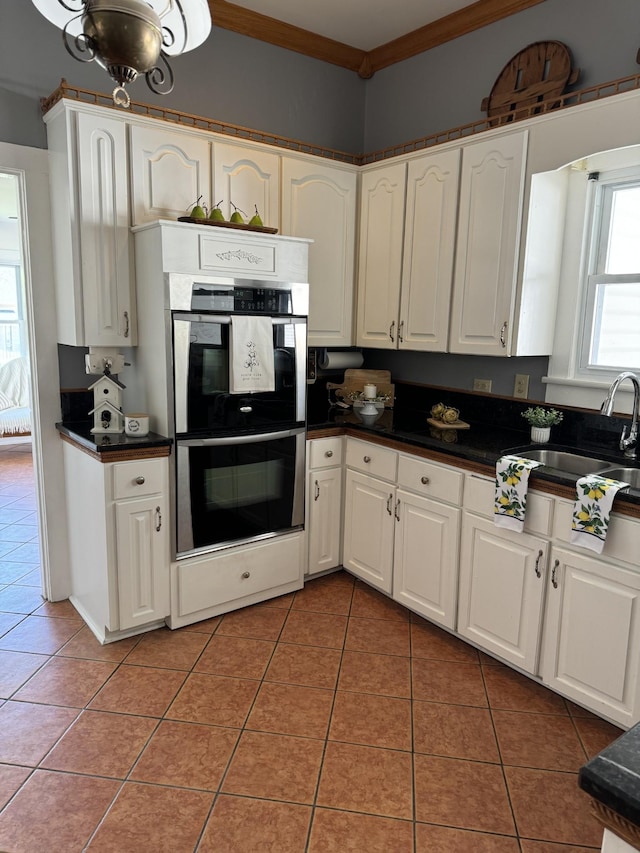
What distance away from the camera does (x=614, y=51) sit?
2584 millimetres

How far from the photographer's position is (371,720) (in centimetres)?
223

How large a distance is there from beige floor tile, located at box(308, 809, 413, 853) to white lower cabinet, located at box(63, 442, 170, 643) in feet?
4.10

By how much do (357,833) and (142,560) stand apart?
55.9 inches

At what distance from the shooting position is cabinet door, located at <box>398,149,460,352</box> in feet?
9.66

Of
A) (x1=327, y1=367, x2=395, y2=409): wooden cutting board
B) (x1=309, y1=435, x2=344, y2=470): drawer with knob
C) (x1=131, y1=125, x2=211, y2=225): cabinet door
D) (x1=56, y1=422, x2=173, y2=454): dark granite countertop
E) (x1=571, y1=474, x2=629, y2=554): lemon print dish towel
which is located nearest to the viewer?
(x1=571, y1=474, x2=629, y2=554): lemon print dish towel

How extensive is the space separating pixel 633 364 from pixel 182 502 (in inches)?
84.5

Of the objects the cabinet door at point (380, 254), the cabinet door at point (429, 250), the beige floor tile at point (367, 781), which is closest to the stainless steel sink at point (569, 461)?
the cabinet door at point (429, 250)

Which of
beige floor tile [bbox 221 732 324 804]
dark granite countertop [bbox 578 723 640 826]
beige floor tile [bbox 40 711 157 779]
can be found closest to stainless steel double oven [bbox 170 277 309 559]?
beige floor tile [bbox 40 711 157 779]

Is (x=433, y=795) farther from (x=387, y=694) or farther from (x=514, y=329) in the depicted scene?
(x=514, y=329)

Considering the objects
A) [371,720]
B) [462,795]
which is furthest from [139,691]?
[462,795]

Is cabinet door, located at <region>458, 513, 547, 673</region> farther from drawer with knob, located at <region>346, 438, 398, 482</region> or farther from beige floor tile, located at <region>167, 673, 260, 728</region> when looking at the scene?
beige floor tile, located at <region>167, 673, 260, 728</region>

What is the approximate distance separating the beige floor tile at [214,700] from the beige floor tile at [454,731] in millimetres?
654

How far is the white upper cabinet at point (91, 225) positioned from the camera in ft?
8.43

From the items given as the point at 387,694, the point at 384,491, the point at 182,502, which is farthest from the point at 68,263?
the point at 387,694
